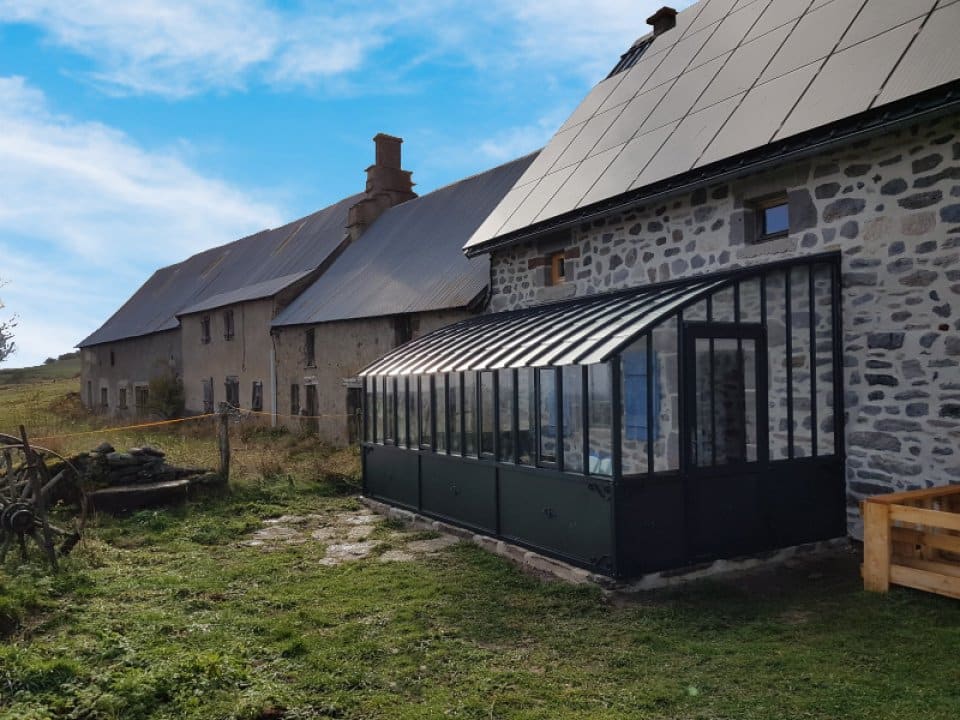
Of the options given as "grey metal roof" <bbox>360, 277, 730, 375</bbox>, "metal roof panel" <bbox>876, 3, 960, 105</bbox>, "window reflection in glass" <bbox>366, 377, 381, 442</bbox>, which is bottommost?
"window reflection in glass" <bbox>366, 377, 381, 442</bbox>

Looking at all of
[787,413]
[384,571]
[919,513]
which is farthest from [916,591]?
[384,571]

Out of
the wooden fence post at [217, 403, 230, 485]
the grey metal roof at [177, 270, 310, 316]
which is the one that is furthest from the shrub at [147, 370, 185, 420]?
the wooden fence post at [217, 403, 230, 485]

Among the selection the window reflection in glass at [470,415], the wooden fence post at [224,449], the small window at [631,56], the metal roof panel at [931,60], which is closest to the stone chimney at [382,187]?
the small window at [631,56]

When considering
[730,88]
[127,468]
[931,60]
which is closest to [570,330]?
[931,60]

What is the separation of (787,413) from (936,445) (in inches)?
49.2

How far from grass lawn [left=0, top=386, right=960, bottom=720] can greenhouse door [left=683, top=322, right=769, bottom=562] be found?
0.46m

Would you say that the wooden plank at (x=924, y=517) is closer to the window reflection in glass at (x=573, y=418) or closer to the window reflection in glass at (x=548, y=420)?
the window reflection in glass at (x=573, y=418)

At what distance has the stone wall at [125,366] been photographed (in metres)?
Answer: 27.5

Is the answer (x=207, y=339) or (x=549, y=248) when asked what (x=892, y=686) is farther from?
(x=207, y=339)

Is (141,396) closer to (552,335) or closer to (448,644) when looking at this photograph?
(552,335)

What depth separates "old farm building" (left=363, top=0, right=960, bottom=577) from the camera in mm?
6441

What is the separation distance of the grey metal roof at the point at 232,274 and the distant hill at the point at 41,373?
16.4 meters

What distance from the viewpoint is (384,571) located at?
23.3 ft

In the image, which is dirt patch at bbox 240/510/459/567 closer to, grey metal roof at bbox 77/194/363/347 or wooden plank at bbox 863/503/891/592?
wooden plank at bbox 863/503/891/592
